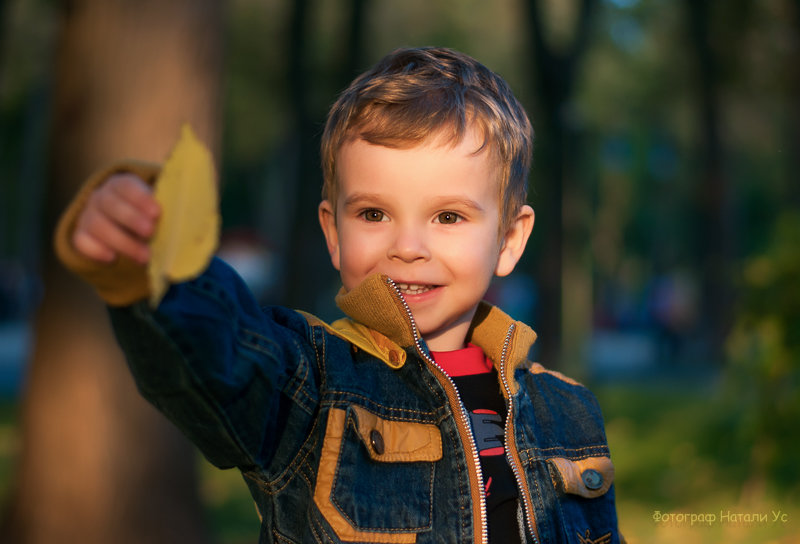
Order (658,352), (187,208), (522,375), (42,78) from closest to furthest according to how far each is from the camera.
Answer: (187,208) → (522,375) → (42,78) → (658,352)

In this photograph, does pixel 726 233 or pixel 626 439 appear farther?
pixel 726 233

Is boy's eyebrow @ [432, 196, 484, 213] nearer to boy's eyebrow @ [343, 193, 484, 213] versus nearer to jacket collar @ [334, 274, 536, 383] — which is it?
boy's eyebrow @ [343, 193, 484, 213]

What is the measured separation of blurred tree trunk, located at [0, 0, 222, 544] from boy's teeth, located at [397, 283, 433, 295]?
2794mm

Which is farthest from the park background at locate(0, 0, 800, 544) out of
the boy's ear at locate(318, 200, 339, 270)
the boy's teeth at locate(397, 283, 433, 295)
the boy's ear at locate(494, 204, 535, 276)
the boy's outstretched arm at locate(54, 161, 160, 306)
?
the boy's outstretched arm at locate(54, 161, 160, 306)

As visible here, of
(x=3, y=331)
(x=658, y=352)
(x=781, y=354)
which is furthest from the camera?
(x=3, y=331)

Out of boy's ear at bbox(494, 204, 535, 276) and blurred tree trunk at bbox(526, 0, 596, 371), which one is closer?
boy's ear at bbox(494, 204, 535, 276)

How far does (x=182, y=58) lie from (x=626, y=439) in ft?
19.0

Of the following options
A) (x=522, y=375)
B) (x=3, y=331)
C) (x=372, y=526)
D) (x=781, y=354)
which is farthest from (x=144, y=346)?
(x=3, y=331)

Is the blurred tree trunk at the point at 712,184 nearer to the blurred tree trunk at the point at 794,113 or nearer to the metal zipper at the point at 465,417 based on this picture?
the blurred tree trunk at the point at 794,113

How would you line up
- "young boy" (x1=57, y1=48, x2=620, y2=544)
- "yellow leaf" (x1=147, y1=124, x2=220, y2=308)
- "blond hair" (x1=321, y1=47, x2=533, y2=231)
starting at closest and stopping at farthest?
"yellow leaf" (x1=147, y1=124, x2=220, y2=308) → "young boy" (x1=57, y1=48, x2=620, y2=544) → "blond hair" (x1=321, y1=47, x2=533, y2=231)

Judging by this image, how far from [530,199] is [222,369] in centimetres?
657

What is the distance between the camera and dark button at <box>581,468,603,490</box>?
215 cm

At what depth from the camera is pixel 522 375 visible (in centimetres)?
223

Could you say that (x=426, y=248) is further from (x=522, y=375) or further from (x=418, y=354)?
(x=522, y=375)
